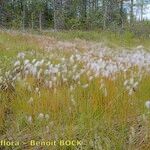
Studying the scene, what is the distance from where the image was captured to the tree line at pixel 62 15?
4041 centimetres

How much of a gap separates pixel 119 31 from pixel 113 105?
2950 centimetres

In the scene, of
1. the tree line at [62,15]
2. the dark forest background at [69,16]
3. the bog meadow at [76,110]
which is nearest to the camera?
the bog meadow at [76,110]

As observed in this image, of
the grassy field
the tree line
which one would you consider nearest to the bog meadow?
the grassy field

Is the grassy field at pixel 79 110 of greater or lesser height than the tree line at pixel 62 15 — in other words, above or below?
below

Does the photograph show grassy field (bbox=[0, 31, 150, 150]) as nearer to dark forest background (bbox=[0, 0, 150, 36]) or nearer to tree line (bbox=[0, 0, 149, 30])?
dark forest background (bbox=[0, 0, 150, 36])

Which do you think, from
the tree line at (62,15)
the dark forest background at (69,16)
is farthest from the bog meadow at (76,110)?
the tree line at (62,15)

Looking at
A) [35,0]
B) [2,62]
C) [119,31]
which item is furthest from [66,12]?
[2,62]

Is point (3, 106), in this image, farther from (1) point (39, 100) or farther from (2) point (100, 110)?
(2) point (100, 110)

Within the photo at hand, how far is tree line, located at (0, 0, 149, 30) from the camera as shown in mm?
40406

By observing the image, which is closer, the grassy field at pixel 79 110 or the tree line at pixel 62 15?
the grassy field at pixel 79 110

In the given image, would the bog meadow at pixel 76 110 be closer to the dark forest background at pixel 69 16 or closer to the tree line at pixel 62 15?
the dark forest background at pixel 69 16

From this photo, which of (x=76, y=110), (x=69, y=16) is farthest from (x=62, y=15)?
(x=76, y=110)

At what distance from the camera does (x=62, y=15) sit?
39531mm

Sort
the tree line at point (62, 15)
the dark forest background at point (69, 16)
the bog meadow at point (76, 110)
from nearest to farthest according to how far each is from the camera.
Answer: the bog meadow at point (76, 110) < the dark forest background at point (69, 16) < the tree line at point (62, 15)
